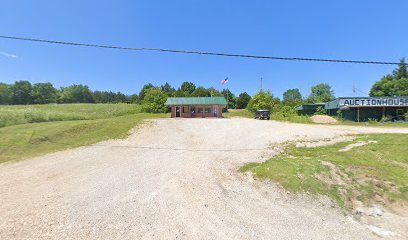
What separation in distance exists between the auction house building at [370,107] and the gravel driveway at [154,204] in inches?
1216

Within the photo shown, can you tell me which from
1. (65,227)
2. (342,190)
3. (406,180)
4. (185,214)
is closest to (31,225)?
(65,227)

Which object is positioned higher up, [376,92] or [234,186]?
[376,92]

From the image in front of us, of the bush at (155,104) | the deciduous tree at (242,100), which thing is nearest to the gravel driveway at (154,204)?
the bush at (155,104)

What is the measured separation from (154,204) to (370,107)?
4008cm

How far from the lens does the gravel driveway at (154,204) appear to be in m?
4.65

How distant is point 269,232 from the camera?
15.5ft

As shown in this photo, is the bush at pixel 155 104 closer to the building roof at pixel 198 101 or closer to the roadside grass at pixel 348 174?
the building roof at pixel 198 101

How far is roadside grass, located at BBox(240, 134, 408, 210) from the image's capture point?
21.8 ft

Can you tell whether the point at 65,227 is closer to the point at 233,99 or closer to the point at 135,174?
the point at 135,174

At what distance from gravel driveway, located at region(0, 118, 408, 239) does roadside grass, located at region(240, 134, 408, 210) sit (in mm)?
738

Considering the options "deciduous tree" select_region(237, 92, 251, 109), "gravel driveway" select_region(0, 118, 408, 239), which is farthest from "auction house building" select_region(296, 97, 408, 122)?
"deciduous tree" select_region(237, 92, 251, 109)

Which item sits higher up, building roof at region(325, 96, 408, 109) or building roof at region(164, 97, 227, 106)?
building roof at region(164, 97, 227, 106)

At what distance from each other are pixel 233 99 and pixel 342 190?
7627cm

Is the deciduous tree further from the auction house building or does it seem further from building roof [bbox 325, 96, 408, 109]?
building roof [bbox 325, 96, 408, 109]
